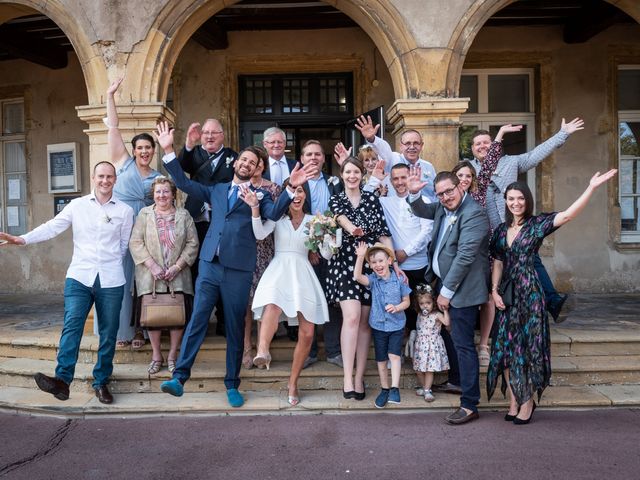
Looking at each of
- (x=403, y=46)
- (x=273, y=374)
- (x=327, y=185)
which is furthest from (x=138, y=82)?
(x=273, y=374)

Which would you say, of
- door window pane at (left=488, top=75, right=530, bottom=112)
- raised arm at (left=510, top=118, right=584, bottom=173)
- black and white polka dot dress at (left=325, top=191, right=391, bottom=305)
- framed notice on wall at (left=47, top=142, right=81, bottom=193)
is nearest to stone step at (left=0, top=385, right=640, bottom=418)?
black and white polka dot dress at (left=325, top=191, right=391, bottom=305)

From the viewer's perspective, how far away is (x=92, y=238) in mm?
4156

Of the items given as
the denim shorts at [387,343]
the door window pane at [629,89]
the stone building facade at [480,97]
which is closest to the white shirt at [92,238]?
the denim shorts at [387,343]

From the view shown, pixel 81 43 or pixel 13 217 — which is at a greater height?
pixel 81 43

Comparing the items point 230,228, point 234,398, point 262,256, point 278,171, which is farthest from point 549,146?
point 234,398

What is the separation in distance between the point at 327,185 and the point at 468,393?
1.98 metres

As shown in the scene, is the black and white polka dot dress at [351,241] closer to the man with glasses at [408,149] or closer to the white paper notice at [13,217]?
the man with glasses at [408,149]

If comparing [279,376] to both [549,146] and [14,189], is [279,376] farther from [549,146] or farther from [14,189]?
[14,189]

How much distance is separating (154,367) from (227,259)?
1.24 metres

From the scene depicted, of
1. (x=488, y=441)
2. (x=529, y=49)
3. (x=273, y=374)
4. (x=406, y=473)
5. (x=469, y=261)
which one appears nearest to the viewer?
(x=406, y=473)

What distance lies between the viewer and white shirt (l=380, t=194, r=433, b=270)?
446 centimetres

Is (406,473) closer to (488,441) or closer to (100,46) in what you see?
(488,441)

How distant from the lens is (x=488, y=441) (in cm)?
361

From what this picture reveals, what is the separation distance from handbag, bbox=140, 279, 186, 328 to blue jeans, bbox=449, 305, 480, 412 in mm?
2109
